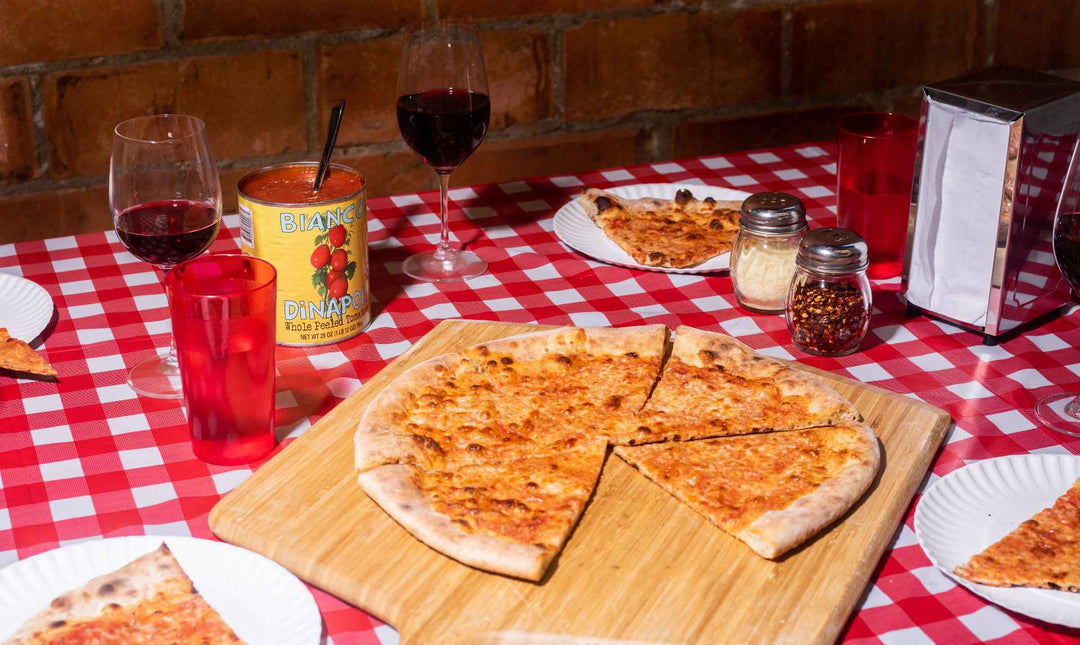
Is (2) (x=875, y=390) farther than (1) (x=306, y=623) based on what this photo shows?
Yes

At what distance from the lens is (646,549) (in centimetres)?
118

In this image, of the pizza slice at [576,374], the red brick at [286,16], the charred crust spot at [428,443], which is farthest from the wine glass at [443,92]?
the red brick at [286,16]

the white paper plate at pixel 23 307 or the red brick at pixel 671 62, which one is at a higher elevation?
the red brick at pixel 671 62

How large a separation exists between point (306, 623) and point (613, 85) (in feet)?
6.77

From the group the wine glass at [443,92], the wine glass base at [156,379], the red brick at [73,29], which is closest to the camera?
the wine glass base at [156,379]

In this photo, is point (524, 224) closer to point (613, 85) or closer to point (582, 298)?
point (582, 298)

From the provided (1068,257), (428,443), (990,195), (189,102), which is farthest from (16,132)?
(1068,257)

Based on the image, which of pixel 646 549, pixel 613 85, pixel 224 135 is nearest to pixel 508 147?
pixel 613 85

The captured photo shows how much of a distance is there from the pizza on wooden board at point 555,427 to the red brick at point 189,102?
1.21 metres

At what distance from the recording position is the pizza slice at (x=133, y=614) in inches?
40.2

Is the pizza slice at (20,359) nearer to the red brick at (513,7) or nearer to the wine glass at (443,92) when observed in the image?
the wine glass at (443,92)

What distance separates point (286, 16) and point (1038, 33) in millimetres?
2038

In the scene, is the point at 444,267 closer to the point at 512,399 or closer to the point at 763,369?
the point at 512,399

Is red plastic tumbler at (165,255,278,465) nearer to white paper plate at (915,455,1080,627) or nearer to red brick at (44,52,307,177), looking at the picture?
white paper plate at (915,455,1080,627)
